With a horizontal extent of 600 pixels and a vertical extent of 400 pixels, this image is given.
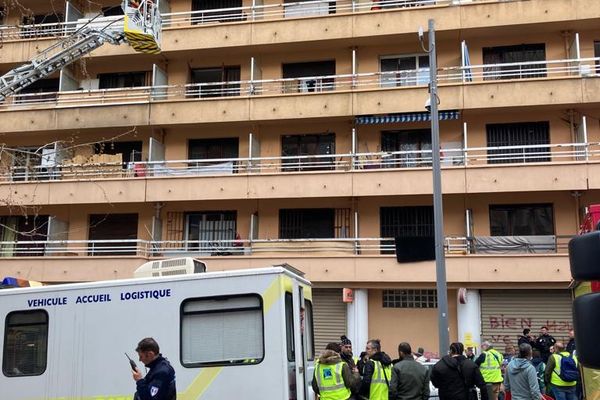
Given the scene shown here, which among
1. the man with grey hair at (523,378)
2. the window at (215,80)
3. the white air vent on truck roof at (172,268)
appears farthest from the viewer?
the window at (215,80)

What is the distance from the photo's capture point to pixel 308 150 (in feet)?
85.2

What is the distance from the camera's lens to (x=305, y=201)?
24.8 meters

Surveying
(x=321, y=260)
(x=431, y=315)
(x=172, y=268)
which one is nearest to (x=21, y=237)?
(x=321, y=260)

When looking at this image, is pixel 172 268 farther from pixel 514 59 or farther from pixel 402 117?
pixel 514 59

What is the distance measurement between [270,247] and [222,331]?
15469mm

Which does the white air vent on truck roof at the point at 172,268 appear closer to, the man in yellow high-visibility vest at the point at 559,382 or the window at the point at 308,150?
the man in yellow high-visibility vest at the point at 559,382

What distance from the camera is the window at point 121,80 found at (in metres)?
28.3

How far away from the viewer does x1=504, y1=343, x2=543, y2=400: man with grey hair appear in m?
10.5

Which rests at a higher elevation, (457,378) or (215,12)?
(215,12)

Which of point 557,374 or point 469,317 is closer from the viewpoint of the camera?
point 557,374

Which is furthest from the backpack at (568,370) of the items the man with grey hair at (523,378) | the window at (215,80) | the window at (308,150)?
the window at (215,80)

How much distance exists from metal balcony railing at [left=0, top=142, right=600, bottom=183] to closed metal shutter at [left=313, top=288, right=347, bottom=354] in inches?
175

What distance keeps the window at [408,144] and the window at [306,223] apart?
2.98 meters

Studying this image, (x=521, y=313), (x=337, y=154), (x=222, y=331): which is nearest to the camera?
(x=222, y=331)
